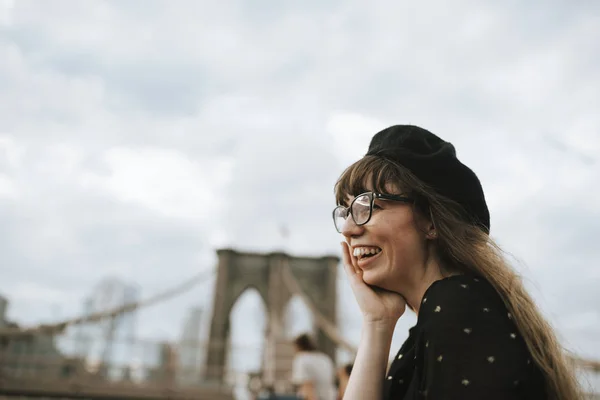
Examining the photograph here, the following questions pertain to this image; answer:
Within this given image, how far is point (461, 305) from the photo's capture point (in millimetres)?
943

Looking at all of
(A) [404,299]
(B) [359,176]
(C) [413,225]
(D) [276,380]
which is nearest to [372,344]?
(A) [404,299]

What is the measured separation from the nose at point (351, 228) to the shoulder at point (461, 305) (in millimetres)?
234

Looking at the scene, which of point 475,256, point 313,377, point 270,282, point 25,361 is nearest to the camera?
point 475,256

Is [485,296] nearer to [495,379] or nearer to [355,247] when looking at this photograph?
[495,379]

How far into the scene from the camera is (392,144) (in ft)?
3.95

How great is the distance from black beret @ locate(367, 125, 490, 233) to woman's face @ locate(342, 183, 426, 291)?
0.08 metres

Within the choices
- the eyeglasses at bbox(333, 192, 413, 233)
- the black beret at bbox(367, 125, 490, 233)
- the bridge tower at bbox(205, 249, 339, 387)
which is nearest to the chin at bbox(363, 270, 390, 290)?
the eyeglasses at bbox(333, 192, 413, 233)

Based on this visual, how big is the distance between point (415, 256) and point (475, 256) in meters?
0.13

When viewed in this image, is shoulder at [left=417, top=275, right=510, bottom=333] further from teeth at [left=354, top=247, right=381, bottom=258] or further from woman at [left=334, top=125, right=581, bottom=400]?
teeth at [left=354, top=247, right=381, bottom=258]

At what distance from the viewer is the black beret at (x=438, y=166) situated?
45.8 inches

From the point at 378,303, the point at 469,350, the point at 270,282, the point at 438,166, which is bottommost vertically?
the point at 469,350

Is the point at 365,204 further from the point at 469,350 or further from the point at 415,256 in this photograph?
the point at 469,350

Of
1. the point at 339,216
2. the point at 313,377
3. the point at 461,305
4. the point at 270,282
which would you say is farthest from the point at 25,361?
the point at 270,282

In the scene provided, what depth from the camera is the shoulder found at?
0.92 m
